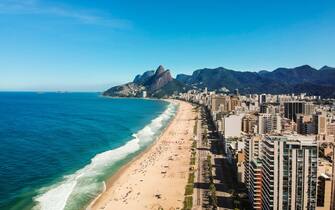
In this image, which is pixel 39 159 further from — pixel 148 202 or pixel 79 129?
pixel 79 129

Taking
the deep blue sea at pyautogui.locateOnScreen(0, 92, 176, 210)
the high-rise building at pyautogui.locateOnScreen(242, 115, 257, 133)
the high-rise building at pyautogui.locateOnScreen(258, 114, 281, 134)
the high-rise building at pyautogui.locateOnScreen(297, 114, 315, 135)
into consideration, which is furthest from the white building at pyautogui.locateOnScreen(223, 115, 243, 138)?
the high-rise building at pyautogui.locateOnScreen(297, 114, 315, 135)

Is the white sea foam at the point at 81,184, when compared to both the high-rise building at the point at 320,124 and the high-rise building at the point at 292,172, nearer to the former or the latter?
the high-rise building at the point at 292,172

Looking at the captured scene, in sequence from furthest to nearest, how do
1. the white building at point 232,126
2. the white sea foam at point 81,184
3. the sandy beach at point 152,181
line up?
1. the white building at point 232,126
2. the sandy beach at point 152,181
3. the white sea foam at point 81,184

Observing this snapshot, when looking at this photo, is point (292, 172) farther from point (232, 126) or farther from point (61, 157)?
point (232, 126)

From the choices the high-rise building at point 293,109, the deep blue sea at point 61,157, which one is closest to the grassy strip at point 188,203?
the deep blue sea at point 61,157

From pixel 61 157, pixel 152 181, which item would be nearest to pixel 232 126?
pixel 152 181

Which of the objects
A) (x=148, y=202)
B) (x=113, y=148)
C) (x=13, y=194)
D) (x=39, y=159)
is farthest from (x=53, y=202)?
(x=113, y=148)

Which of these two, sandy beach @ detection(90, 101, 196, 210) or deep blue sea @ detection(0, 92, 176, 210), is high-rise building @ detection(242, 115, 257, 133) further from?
deep blue sea @ detection(0, 92, 176, 210)
